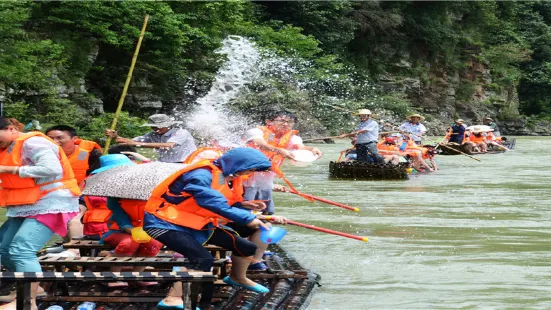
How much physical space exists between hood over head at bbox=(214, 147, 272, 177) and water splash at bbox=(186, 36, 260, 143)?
28.8 m

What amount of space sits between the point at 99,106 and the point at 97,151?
22.6 metres

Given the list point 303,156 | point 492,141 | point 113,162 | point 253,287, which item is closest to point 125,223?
point 113,162

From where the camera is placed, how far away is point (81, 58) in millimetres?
31766

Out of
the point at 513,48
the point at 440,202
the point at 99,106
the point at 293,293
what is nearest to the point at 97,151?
the point at 293,293

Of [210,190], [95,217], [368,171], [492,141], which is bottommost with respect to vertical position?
[492,141]

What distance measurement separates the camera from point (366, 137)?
21109 millimetres

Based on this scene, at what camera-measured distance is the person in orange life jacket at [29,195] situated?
632 cm

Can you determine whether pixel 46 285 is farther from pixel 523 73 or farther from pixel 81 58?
pixel 523 73

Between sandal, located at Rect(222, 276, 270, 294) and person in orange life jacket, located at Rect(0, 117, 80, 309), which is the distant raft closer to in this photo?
sandal, located at Rect(222, 276, 270, 294)

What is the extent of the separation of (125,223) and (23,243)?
1.35 meters

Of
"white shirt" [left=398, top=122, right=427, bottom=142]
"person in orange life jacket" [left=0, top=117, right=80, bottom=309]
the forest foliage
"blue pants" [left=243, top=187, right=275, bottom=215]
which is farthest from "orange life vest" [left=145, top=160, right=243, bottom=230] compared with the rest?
the forest foliage

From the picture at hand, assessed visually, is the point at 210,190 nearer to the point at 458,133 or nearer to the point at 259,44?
the point at 458,133

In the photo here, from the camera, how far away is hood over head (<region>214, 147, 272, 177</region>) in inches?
255

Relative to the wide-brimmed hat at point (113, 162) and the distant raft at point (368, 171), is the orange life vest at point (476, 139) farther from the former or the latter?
the wide-brimmed hat at point (113, 162)
